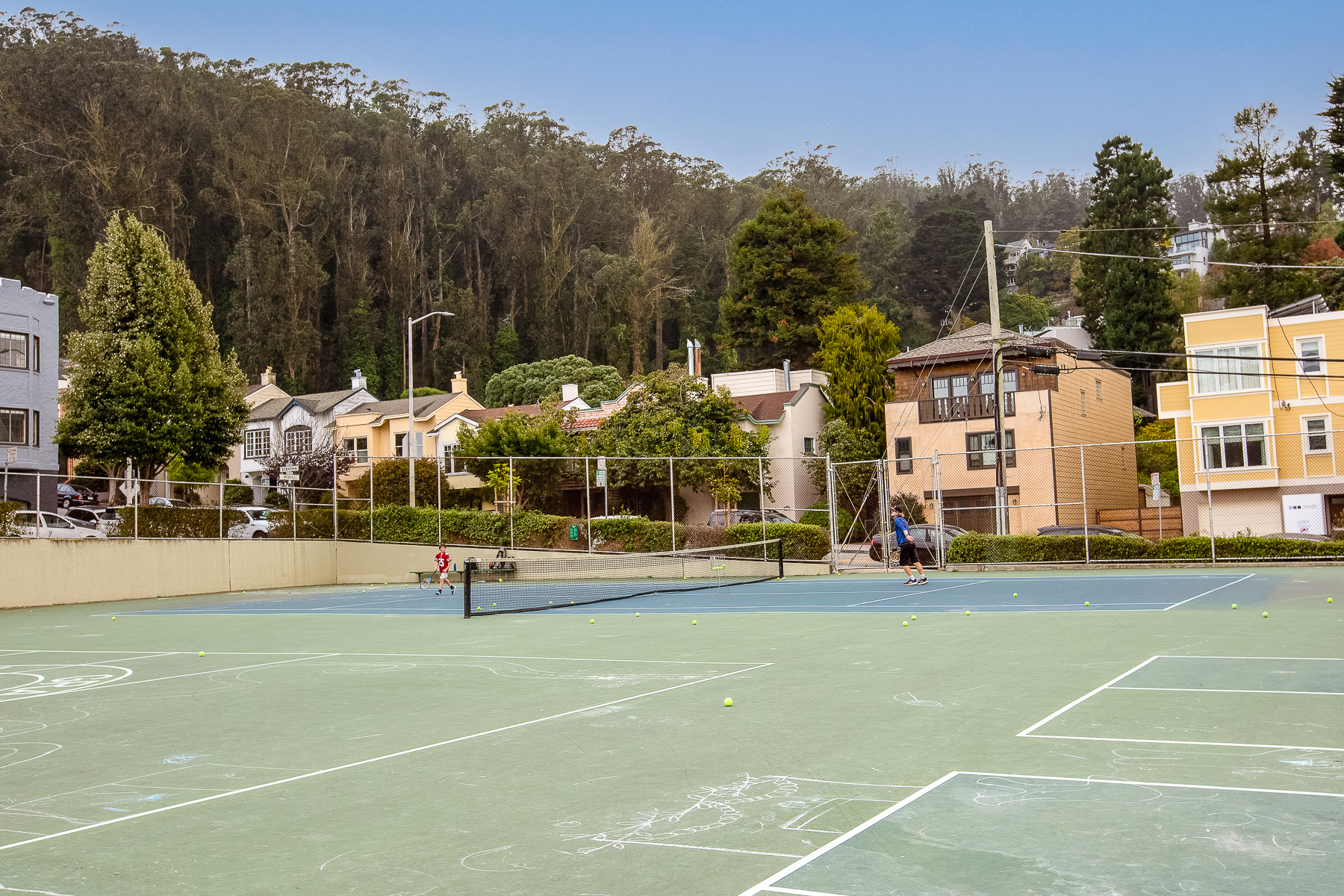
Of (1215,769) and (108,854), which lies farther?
(1215,769)

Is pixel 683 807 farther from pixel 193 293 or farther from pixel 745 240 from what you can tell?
pixel 745 240

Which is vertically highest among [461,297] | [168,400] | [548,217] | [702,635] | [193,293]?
[548,217]

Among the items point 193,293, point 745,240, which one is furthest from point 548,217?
point 193,293

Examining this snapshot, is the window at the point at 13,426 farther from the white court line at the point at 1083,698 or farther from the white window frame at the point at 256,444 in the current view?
the white court line at the point at 1083,698

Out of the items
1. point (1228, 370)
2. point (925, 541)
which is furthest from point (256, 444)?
point (1228, 370)

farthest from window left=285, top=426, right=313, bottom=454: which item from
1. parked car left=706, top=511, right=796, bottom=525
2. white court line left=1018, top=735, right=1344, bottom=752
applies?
white court line left=1018, top=735, right=1344, bottom=752

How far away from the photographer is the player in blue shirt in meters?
24.6

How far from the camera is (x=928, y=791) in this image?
6480 mm

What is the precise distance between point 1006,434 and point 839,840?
Result: 148 ft

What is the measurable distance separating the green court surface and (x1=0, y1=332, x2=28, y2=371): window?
110 feet

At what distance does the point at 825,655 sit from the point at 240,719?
6.29 meters

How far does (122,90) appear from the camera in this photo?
7369 cm

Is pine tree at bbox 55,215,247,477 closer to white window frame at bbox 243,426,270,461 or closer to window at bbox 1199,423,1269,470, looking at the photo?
white window frame at bbox 243,426,270,461

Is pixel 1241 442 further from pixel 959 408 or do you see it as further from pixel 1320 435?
pixel 959 408
